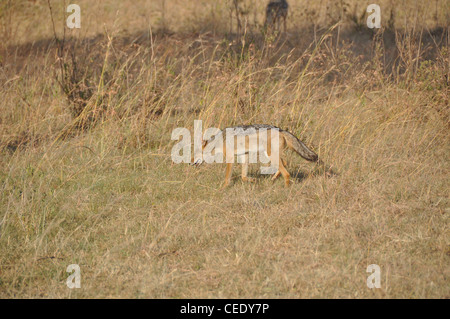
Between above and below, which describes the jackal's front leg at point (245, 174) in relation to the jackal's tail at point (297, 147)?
below

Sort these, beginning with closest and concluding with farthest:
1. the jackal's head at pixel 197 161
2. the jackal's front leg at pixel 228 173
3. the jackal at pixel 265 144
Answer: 1. the jackal at pixel 265 144
2. the jackal's front leg at pixel 228 173
3. the jackal's head at pixel 197 161

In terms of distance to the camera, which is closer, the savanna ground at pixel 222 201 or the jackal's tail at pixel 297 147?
the savanna ground at pixel 222 201

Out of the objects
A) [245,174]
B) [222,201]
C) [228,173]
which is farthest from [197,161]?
[222,201]

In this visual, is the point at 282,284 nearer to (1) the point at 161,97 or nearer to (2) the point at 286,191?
(2) the point at 286,191

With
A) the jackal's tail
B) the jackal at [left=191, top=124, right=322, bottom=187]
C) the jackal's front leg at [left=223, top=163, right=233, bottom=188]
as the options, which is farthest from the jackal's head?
the jackal's tail

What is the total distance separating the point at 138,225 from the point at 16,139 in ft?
9.33

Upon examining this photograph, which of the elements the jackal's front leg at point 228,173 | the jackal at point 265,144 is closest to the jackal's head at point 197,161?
the jackal at point 265,144

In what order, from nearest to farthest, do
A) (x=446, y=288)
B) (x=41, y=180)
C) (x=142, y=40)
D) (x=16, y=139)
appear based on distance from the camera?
(x=446, y=288) → (x=41, y=180) → (x=16, y=139) → (x=142, y=40)

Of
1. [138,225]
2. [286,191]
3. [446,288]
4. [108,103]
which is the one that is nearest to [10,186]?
[138,225]

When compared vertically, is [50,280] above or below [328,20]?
below

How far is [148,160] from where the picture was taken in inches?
222

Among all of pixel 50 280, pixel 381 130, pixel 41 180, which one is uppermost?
pixel 381 130

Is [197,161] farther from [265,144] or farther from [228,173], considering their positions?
[265,144]

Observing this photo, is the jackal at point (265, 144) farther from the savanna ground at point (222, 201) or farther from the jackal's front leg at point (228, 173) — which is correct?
the savanna ground at point (222, 201)
